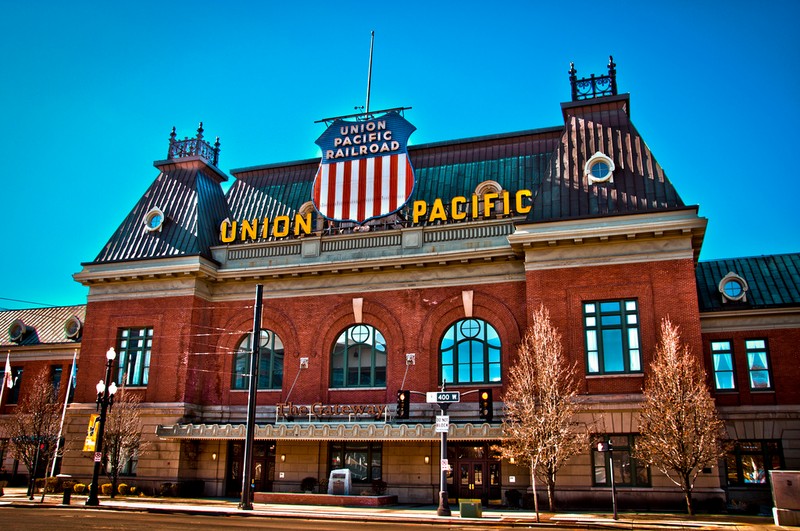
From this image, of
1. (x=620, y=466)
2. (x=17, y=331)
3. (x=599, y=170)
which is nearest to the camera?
(x=620, y=466)

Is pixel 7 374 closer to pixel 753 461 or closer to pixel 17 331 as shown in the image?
pixel 17 331

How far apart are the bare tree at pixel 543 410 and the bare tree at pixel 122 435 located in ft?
65.9

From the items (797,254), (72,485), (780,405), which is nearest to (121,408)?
(72,485)

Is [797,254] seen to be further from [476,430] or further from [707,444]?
[476,430]

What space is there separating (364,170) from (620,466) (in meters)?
21.2

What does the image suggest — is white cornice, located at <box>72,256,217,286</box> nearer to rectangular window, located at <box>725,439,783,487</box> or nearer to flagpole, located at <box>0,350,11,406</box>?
flagpole, located at <box>0,350,11,406</box>

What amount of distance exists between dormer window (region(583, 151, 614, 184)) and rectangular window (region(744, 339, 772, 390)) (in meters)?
10.9

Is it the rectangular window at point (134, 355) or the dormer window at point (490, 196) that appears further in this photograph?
the rectangular window at point (134, 355)

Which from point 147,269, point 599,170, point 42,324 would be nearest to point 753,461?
point 599,170

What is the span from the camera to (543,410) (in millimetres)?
29578

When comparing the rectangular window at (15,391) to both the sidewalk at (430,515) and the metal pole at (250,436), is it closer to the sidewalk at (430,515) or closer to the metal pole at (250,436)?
the sidewalk at (430,515)

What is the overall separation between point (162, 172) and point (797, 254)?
39.7 m

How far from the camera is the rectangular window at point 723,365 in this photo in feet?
117

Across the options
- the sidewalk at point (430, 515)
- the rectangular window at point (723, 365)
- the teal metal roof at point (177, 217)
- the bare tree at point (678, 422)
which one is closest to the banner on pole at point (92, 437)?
the sidewalk at point (430, 515)
